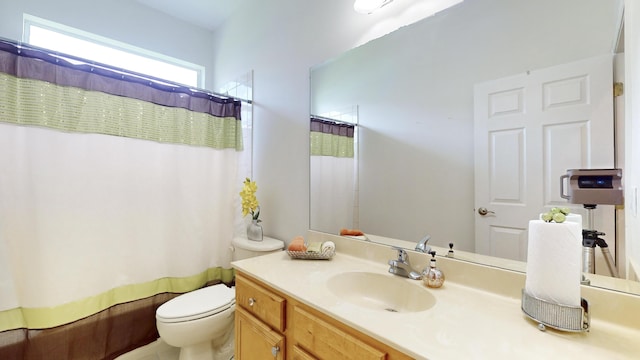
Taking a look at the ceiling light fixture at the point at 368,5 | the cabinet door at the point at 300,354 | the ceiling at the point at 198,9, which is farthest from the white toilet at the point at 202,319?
the ceiling at the point at 198,9

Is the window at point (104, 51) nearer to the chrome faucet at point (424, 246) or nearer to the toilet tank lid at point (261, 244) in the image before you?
the toilet tank lid at point (261, 244)

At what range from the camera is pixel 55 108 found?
57.4 inches

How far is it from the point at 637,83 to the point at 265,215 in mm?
1894

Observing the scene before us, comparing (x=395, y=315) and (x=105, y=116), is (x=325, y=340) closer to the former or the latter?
(x=395, y=315)

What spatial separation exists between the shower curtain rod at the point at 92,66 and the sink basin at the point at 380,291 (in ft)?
5.42

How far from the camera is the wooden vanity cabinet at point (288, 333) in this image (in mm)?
760

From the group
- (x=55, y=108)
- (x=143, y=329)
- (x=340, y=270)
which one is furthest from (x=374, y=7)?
(x=143, y=329)

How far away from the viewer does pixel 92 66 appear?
5.09 ft

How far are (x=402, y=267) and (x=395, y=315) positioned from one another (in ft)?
1.13

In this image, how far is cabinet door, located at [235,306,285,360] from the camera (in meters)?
1.03

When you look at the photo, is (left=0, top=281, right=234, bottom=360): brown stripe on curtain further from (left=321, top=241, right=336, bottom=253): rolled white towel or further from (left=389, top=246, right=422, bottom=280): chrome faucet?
(left=389, top=246, right=422, bottom=280): chrome faucet

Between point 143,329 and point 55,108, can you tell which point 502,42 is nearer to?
point 55,108

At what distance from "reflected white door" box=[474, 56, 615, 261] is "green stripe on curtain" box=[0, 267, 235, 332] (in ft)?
5.99

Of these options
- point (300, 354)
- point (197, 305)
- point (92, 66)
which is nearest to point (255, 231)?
point (197, 305)
